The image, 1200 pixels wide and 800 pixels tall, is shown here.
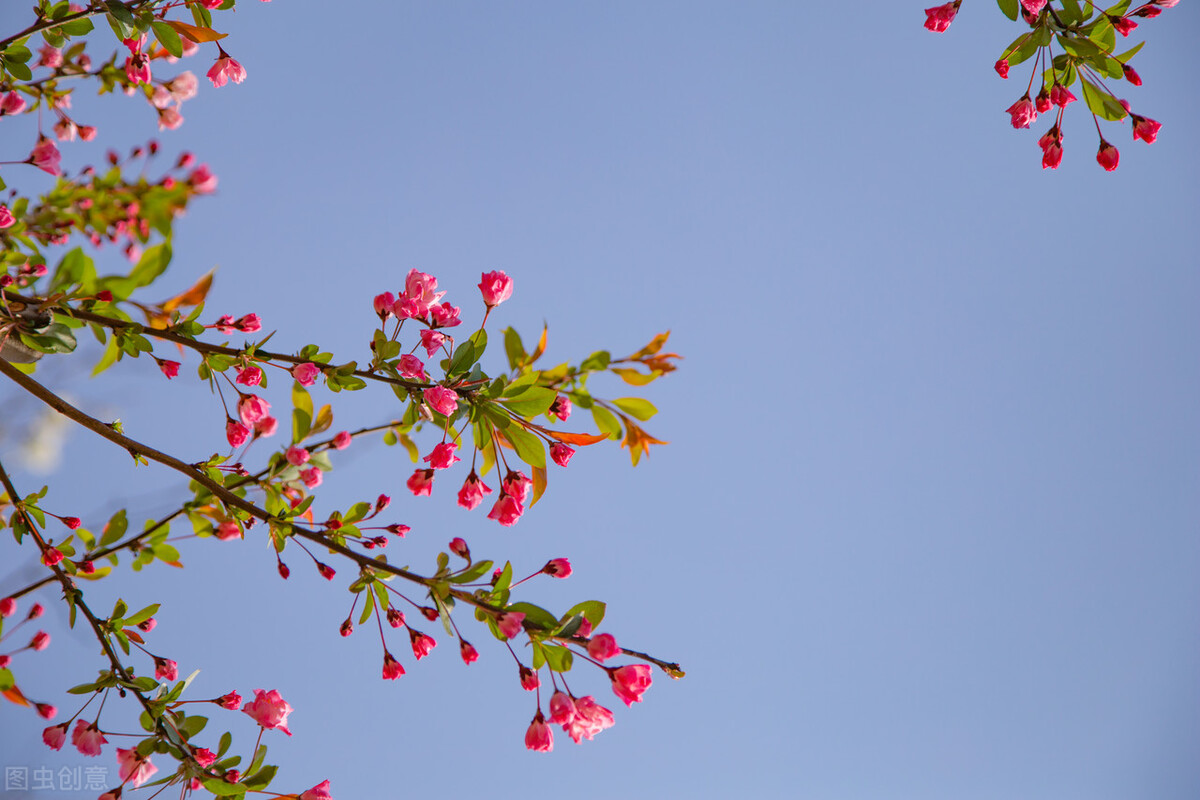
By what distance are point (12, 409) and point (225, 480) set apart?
85 centimetres

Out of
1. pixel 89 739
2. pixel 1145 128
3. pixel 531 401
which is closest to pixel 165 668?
pixel 89 739

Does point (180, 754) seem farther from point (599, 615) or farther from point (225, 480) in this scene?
point (599, 615)

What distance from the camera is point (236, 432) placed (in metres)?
0.89

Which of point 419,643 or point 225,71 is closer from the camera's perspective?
point 419,643

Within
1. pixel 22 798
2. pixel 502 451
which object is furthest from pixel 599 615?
pixel 22 798

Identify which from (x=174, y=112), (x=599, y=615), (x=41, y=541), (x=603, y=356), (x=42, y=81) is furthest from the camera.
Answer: (x=174, y=112)

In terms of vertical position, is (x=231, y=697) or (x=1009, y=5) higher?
(x=1009, y=5)

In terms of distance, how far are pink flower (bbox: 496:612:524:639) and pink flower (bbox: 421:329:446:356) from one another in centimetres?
32

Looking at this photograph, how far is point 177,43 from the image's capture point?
0.85m

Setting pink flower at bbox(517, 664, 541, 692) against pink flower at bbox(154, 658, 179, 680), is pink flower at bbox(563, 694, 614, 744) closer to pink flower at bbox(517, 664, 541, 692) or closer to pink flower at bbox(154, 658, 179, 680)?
pink flower at bbox(517, 664, 541, 692)

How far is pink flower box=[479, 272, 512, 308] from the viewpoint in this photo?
2.82 feet

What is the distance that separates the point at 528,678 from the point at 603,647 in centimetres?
11

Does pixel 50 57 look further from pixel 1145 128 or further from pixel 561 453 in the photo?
pixel 1145 128

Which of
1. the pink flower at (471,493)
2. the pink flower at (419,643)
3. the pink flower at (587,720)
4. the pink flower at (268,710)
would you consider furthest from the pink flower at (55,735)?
the pink flower at (587,720)
